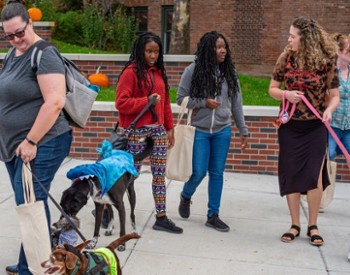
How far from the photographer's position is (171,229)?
4.68 metres

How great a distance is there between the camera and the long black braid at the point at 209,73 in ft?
14.9

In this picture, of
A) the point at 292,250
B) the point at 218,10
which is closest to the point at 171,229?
the point at 292,250

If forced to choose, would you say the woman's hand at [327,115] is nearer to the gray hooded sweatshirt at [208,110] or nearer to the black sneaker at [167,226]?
the gray hooded sweatshirt at [208,110]

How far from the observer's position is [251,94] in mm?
9445

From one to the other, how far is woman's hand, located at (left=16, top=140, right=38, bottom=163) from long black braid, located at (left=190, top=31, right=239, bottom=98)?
189cm

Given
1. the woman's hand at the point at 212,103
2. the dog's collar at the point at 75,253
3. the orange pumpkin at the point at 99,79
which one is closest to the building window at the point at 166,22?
the orange pumpkin at the point at 99,79

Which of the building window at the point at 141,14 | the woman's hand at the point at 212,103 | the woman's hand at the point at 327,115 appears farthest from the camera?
the building window at the point at 141,14

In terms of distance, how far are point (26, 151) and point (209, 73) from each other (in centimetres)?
202

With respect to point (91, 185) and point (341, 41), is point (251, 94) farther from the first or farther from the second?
point (91, 185)

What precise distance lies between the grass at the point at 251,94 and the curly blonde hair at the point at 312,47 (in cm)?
380

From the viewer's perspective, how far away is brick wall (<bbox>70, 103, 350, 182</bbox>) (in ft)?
21.9

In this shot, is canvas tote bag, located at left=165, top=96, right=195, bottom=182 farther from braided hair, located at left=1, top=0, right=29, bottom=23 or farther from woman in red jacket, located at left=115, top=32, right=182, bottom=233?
braided hair, located at left=1, top=0, right=29, bottom=23

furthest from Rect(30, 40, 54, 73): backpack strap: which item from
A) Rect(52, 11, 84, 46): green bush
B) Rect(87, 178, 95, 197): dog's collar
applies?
Rect(52, 11, 84, 46): green bush

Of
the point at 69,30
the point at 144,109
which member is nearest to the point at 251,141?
the point at 144,109
